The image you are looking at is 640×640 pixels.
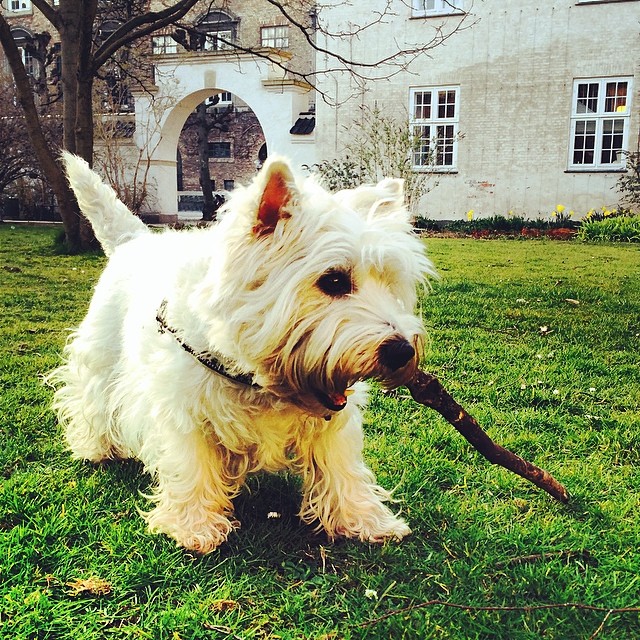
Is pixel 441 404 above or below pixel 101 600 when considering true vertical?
above

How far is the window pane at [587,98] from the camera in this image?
19.2m

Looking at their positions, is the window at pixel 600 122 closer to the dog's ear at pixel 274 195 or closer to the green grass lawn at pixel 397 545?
the green grass lawn at pixel 397 545

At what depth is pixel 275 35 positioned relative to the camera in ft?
110

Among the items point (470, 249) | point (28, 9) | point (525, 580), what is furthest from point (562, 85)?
point (28, 9)

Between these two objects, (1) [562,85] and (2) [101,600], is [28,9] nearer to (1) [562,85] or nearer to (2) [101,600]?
(1) [562,85]

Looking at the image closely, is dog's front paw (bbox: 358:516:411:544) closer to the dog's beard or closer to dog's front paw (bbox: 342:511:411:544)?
dog's front paw (bbox: 342:511:411:544)

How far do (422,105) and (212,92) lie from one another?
6883 mm

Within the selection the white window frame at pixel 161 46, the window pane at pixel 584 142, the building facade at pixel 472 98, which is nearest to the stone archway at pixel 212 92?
the building facade at pixel 472 98

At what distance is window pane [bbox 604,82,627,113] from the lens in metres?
19.1

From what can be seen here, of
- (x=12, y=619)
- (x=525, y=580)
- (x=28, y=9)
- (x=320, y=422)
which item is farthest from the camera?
(x=28, y=9)

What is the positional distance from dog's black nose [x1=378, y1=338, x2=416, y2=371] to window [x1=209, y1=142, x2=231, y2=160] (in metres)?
34.3

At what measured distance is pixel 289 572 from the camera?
2541mm

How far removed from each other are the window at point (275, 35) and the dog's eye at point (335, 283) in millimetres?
33781

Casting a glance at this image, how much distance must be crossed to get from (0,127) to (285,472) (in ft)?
76.6
